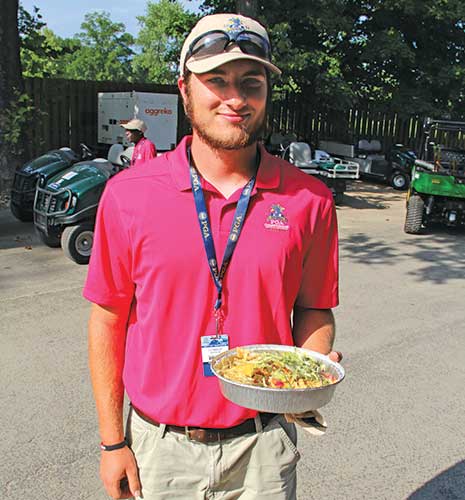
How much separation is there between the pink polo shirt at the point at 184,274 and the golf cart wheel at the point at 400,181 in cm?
1577

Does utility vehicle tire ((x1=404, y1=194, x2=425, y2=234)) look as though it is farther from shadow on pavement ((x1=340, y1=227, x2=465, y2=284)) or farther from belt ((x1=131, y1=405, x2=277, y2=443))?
belt ((x1=131, y1=405, x2=277, y2=443))

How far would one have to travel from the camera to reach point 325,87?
16.1 metres

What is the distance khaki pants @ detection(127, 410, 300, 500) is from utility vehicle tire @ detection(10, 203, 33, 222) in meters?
8.41

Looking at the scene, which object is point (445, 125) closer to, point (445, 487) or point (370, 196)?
point (370, 196)

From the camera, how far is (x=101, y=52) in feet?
246

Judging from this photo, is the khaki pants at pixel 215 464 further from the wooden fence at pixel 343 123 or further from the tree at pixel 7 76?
the wooden fence at pixel 343 123

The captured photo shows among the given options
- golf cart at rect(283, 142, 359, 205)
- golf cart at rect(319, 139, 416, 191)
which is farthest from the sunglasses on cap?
golf cart at rect(319, 139, 416, 191)

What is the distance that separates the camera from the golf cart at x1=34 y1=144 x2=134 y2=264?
7.49m

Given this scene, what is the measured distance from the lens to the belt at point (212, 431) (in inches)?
70.1

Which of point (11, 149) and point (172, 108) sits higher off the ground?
point (172, 108)

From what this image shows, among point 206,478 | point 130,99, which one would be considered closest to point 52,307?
point 206,478

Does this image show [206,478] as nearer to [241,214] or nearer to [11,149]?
[241,214]

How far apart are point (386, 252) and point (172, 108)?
7.48 meters

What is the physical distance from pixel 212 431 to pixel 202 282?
46 cm
